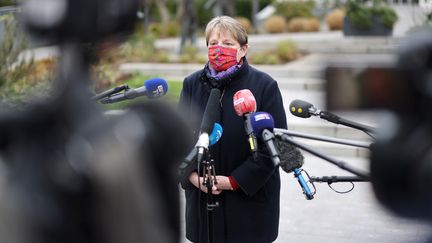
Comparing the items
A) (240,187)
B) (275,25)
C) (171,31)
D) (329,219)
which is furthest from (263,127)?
(171,31)

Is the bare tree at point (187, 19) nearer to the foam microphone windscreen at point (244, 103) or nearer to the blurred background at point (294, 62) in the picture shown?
the blurred background at point (294, 62)

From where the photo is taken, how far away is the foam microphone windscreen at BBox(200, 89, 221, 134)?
2953 millimetres

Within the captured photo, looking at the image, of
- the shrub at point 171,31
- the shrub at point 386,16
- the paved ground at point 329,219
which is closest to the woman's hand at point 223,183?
the paved ground at point 329,219

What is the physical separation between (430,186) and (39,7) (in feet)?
3.03

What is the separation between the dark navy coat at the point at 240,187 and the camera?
354 cm

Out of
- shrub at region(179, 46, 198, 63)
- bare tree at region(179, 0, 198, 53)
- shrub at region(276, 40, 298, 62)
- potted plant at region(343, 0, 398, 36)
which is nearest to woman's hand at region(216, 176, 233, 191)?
shrub at region(179, 46, 198, 63)

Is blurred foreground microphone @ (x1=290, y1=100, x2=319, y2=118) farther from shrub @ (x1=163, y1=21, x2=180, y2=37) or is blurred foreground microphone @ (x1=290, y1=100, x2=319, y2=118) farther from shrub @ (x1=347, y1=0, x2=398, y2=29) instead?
shrub @ (x1=163, y1=21, x2=180, y2=37)

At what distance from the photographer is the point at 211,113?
124 inches

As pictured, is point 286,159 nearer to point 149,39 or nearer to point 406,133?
point 406,133

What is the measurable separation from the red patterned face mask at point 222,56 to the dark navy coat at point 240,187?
0.06 metres

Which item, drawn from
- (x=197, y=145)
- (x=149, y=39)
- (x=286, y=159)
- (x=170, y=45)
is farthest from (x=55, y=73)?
(x=170, y=45)

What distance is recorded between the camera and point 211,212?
137 inches

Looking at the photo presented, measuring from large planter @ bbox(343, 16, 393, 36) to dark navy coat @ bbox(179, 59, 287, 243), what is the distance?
16334 millimetres

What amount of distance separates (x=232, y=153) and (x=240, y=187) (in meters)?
0.19
